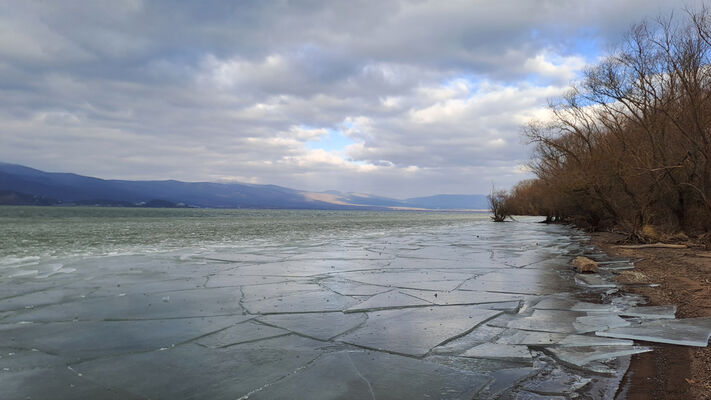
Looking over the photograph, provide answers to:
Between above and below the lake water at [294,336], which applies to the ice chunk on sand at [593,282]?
above

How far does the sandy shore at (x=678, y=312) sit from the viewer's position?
3336 millimetres

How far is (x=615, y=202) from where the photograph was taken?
22750 millimetres

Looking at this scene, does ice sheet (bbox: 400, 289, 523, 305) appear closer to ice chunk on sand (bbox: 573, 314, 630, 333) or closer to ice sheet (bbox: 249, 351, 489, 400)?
ice chunk on sand (bbox: 573, 314, 630, 333)

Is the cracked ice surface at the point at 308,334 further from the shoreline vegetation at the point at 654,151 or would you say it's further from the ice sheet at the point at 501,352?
the shoreline vegetation at the point at 654,151

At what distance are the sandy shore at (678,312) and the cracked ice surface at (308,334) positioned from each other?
0.75 ft

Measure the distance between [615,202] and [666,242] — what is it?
6557 millimetres

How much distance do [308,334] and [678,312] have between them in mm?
5016

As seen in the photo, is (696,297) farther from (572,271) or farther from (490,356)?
(490,356)

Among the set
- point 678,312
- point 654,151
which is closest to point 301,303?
point 678,312

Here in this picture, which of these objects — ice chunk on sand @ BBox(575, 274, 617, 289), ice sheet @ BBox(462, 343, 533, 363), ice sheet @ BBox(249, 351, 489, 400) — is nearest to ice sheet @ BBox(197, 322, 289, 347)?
ice sheet @ BBox(249, 351, 489, 400)

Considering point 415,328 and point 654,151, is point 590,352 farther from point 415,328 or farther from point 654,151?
point 654,151

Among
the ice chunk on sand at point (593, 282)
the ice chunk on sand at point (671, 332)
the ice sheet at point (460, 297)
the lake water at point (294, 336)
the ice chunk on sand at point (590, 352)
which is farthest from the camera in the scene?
the ice chunk on sand at point (593, 282)

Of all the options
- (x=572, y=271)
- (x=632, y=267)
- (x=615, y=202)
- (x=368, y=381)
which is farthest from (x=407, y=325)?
(x=615, y=202)

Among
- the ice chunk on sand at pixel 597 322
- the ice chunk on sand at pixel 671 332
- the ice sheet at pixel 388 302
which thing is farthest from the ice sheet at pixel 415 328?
the ice chunk on sand at pixel 671 332
